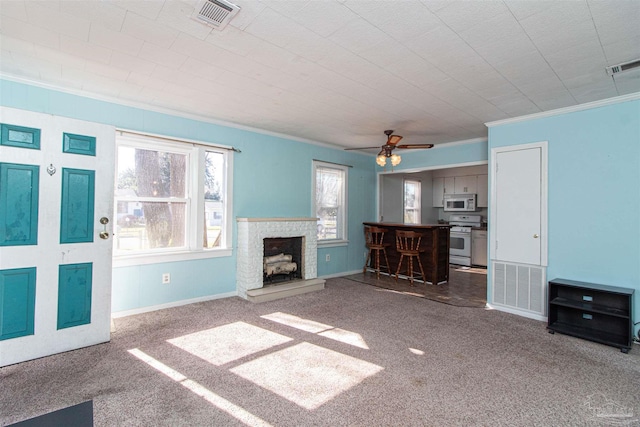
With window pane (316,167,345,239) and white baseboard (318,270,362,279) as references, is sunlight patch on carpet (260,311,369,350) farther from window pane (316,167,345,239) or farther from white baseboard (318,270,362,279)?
window pane (316,167,345,239)

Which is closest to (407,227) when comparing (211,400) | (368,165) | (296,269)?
(368,165)

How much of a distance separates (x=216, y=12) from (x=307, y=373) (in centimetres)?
265

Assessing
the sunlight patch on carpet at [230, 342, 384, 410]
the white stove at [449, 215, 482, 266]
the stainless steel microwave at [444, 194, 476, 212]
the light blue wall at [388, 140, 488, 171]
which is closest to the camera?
the sunlight patch on carpet at [230, 342, 384, 410]

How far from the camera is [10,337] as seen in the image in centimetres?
251

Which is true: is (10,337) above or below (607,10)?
below

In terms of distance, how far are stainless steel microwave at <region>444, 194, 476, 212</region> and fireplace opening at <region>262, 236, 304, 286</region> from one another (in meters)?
4.81

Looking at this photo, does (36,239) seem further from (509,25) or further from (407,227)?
(407,227)

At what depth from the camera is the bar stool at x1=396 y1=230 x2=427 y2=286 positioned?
17.9ft

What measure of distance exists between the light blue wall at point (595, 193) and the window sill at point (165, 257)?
4306mm

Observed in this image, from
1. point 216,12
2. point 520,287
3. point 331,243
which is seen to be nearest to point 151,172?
point 216,12

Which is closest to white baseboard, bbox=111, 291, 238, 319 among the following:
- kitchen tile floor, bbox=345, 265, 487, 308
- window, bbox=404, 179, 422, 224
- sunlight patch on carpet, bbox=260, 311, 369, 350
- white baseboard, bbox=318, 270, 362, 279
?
sunlight patch on carpet, bbox=260, 311, 369, 350

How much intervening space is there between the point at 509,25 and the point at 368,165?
15.0ft

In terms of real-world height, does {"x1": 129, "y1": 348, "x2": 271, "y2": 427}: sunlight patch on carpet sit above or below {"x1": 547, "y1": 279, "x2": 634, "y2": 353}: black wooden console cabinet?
below

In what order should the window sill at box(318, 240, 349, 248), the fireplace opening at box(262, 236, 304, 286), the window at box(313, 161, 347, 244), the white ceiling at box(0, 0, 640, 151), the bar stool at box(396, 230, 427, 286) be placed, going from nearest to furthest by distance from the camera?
the white ceiling at box(0, 0, 640, 151) < the fireplace opening at box(262, 236, 304, 286) < the bar stool at box(396, 230, 427, 286) < the window sill at box(318, 240, 349, 248) < the window at box(313, 161, 347, 244)
